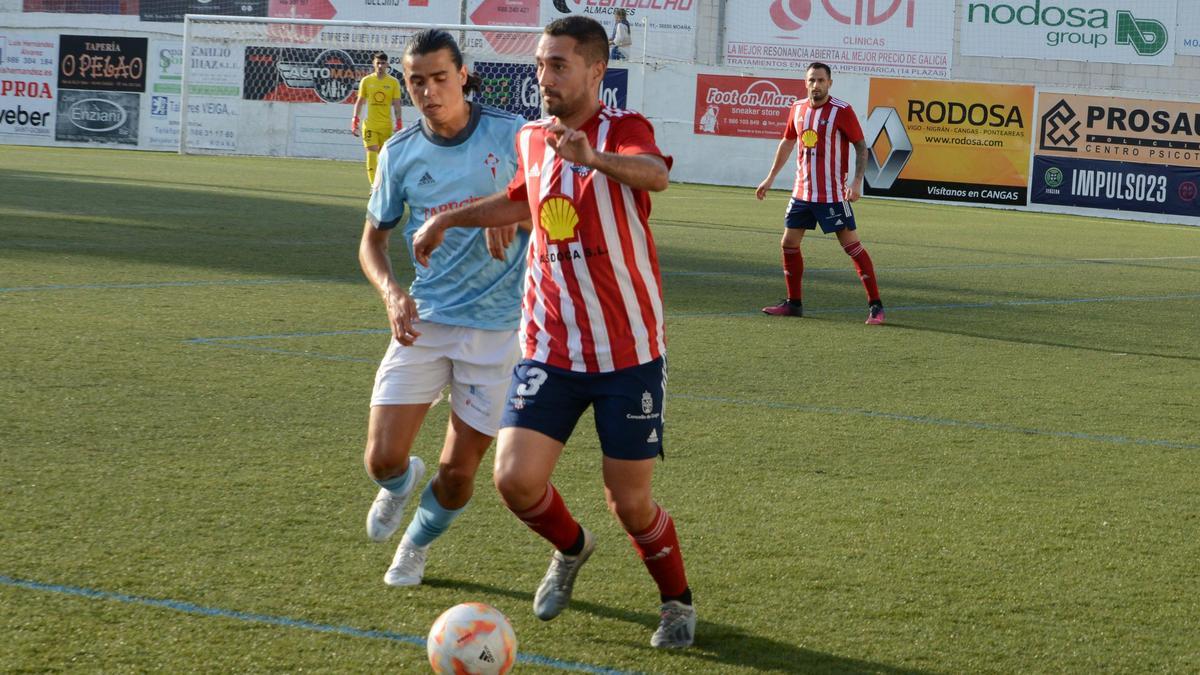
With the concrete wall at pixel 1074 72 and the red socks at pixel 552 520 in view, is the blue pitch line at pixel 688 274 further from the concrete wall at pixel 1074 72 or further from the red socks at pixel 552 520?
the concrete wall at pixel 1074 72

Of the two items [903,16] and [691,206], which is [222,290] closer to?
[691,206]

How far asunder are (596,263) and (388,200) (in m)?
0.97

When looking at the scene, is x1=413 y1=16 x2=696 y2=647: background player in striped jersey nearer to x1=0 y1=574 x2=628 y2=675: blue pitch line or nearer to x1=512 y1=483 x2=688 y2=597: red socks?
x1=512 y1=483 x2=688 y2=597: red socks

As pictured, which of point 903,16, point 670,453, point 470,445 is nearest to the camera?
point 470,445

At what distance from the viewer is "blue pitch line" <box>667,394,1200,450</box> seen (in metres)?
7.00

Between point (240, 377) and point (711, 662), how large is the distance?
422 cm

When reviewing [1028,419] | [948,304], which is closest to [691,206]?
[948,304]

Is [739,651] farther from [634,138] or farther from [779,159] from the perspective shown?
[779,159]

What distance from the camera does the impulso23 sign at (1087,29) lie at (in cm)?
3672

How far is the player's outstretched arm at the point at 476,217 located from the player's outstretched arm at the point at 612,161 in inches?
17.2

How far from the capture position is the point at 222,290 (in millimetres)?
10727

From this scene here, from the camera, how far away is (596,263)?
392 cm

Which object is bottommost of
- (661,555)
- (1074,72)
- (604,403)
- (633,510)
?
(661,555)

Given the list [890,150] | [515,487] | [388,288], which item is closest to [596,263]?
[515,487]
